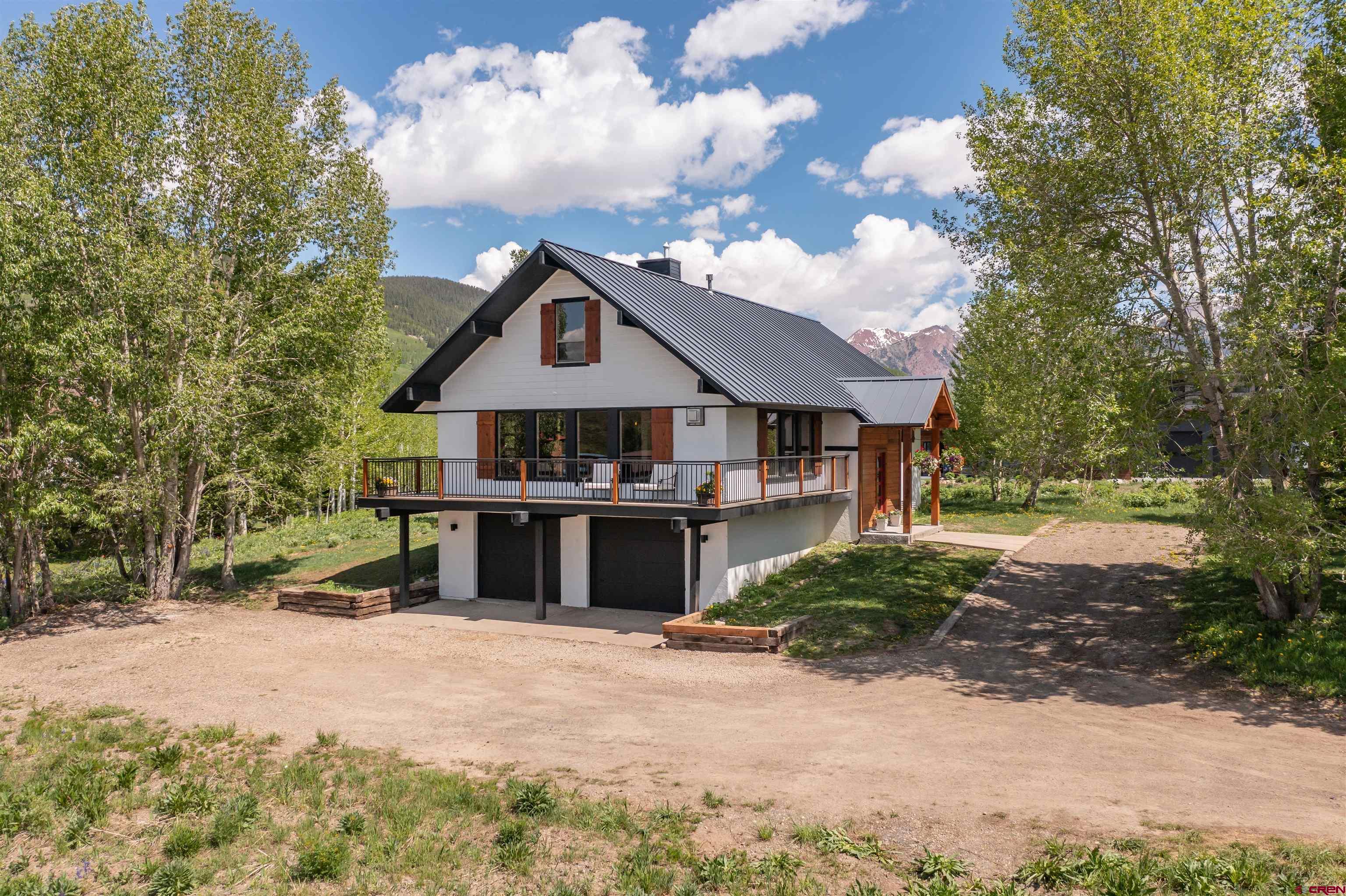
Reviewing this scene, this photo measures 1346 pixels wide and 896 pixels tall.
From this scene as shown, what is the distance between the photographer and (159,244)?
19.1 meters

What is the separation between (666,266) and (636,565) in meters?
9.74

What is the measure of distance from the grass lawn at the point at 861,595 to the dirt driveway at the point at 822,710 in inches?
31.8

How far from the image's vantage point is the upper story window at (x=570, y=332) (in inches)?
782

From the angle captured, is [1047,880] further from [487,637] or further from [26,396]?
[26,396]

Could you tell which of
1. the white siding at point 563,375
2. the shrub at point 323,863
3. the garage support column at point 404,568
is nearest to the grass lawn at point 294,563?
the garage support column at point 404,568

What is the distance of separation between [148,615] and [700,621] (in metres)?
12.9

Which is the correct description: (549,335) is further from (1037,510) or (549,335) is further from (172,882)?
(1037,510)

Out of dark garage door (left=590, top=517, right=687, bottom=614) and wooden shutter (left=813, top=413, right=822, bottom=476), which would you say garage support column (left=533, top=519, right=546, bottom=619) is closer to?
dark garage door (left=590, top=517, right=687, bottom=614)

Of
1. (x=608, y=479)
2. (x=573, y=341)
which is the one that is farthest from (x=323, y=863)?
(x=573, y=341)

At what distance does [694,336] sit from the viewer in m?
19.3

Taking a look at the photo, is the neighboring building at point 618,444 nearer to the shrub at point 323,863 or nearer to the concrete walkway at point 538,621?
the concrete walkway at point 538,621

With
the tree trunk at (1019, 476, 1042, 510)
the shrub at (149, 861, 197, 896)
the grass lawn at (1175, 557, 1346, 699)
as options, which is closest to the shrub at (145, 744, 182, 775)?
the shrub at (149, 861, 197, 896)

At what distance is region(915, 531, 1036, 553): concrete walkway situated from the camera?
23438 millimetres

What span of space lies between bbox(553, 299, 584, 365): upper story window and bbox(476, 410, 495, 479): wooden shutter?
2431 millimetres
